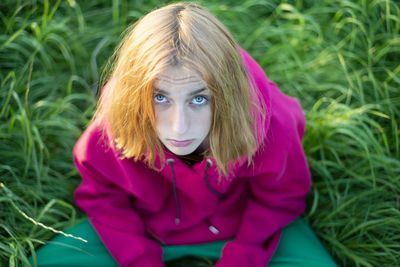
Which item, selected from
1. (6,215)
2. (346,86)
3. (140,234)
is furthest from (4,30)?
(346,86)

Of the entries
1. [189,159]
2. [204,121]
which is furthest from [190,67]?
[189,159]

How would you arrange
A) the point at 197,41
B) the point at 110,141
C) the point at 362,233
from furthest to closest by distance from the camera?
the point at 362,233
the point at 110,141
the point at 197,41

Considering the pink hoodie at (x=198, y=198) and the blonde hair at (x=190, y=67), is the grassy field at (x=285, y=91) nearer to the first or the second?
the pink hoodie at (x=198, y=198)

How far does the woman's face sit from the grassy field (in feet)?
2.03

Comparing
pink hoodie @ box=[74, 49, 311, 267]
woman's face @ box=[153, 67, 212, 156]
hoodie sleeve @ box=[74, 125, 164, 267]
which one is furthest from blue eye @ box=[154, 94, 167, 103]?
hoodie sleeve @ box=[74, 125, 164, 267]

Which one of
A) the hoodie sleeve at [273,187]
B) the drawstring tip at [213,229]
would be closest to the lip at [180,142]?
the hoodie sleeve at [273,187]

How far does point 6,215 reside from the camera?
1.75 metres

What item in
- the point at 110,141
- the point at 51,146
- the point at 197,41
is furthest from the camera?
the point at 51,146

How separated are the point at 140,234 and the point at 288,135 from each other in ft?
2.02

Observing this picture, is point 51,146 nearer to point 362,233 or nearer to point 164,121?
point 164,121

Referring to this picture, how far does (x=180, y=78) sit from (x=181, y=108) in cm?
8

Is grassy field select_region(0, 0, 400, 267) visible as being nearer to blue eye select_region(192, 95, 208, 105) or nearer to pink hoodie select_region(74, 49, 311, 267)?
pink hoodie select_region(74, 49, 311, 267)

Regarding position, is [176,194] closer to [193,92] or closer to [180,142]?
[180,142]

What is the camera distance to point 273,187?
1627 mm
